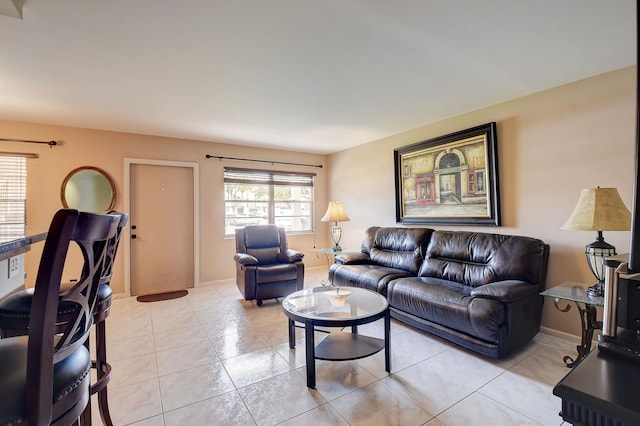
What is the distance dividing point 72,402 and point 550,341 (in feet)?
11.4

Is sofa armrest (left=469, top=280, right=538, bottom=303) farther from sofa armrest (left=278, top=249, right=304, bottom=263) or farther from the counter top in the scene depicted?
the counter top

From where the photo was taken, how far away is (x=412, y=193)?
163 inches

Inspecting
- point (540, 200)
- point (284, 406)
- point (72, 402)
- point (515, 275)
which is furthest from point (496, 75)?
point (72, 402)

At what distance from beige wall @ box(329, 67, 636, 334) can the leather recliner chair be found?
2471mm

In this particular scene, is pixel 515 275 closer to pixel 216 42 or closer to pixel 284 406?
pixel 284 406

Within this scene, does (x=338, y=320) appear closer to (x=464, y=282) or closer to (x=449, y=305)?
(x=449, y=305)

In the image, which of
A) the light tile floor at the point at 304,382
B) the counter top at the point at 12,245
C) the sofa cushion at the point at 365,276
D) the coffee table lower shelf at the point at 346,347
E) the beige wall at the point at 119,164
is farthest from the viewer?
the beige wall at the point at 119,164

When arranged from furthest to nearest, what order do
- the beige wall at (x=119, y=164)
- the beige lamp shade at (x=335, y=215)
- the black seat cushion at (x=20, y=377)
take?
the beige lamp shade at (x=335, y=215), the beige wall at (x=119, y=164), the black seat cushion at (x=20, y=377)

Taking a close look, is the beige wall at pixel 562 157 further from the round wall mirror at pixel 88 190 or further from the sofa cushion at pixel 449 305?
the round wall mirror at pixel 88 190

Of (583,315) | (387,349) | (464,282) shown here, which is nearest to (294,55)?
(387,349)

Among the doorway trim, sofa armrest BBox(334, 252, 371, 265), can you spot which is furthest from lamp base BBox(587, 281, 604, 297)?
the doorway trim

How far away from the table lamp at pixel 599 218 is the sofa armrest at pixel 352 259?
7.58 ft

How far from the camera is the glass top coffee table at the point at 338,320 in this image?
198 centimetres

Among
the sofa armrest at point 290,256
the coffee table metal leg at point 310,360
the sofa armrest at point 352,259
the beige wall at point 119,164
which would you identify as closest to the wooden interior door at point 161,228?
the beige wall at point 119,164
